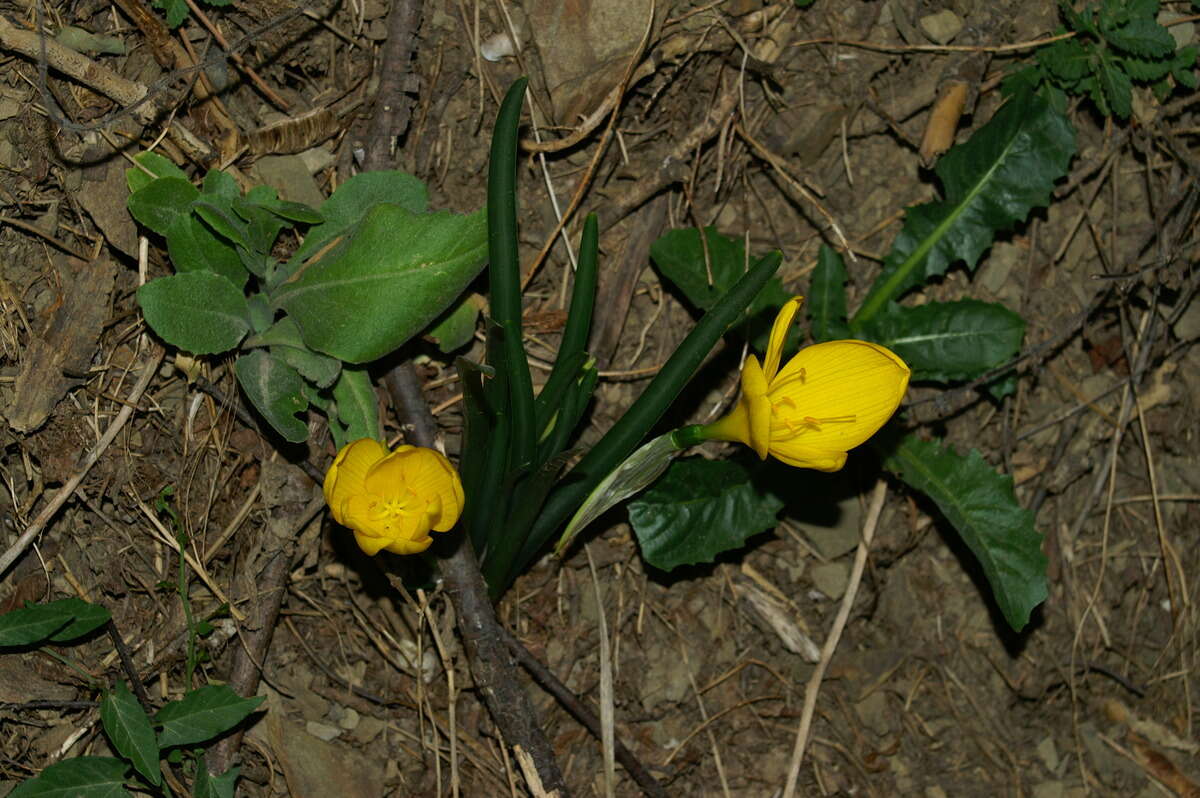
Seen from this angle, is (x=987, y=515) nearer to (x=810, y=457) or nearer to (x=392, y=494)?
(x=810, y=457)

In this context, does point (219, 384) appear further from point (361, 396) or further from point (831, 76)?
point (831, 76)

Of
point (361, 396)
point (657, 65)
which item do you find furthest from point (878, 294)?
point (361, 396)

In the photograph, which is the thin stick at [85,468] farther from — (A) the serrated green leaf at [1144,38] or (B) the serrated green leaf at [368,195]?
(A) the serrated green leaf at [1144,38]

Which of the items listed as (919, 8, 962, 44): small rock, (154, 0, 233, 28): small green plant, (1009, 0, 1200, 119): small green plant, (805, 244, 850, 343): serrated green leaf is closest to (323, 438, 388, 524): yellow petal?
(154, 0, 233, 28): small green plant

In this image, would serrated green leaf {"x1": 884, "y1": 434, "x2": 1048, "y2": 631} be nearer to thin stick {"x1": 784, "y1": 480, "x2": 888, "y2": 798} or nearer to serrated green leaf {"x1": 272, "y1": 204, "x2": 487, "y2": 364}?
thin stick {"x1": 784, "y1": 480, "x2": 888, "y2": 798}

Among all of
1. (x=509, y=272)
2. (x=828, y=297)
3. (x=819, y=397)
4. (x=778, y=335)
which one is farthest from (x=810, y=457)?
(x=828, y=297)

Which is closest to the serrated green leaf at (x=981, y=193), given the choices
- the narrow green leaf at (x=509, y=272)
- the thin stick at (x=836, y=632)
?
the thin stick at (x=836, y=632)

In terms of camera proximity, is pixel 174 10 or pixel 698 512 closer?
pixel 174 10
